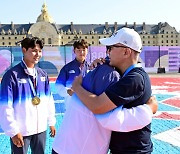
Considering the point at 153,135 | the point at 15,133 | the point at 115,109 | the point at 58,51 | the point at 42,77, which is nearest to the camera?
the point at 115,109

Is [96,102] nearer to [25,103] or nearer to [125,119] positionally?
[125,119]

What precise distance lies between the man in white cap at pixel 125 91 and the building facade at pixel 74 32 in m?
102

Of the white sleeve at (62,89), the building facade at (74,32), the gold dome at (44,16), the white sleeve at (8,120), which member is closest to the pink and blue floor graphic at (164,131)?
the white sleeve at (62,89)

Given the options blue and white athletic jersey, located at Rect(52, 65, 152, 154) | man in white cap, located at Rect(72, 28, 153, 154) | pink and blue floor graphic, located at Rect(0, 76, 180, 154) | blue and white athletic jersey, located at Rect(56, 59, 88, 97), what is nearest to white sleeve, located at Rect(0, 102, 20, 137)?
blue and white athletic jersey, located at Rect(52, 65, 152, 154)

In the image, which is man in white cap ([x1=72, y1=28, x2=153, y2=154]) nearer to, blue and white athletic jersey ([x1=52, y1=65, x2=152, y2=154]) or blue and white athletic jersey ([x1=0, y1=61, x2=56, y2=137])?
blue and white athletic jersey ([x1=52, y1=65, x2=152, y2=154])

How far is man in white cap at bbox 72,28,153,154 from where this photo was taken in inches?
69.1

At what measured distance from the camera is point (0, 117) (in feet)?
9.17

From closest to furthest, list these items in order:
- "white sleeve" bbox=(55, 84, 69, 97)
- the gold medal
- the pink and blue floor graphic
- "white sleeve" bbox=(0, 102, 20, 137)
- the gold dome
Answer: "white sleeve" bbox=(0, 102, 20, 137), the gold medal, "white sleeve" bbox=(55, 84, 69, 97), the pink and blue floor graphic, the gold dome

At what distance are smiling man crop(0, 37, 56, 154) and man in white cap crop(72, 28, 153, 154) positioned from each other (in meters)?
1.11

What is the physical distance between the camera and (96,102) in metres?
1.77

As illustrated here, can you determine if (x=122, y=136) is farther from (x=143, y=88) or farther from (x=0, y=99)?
(x=0, y=99)

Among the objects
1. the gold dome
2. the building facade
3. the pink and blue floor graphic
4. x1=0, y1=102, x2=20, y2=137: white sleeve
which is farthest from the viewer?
the gold dome

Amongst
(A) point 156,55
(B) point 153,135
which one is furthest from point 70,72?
(A) point 156,55

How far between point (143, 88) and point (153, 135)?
4156 millimetres
